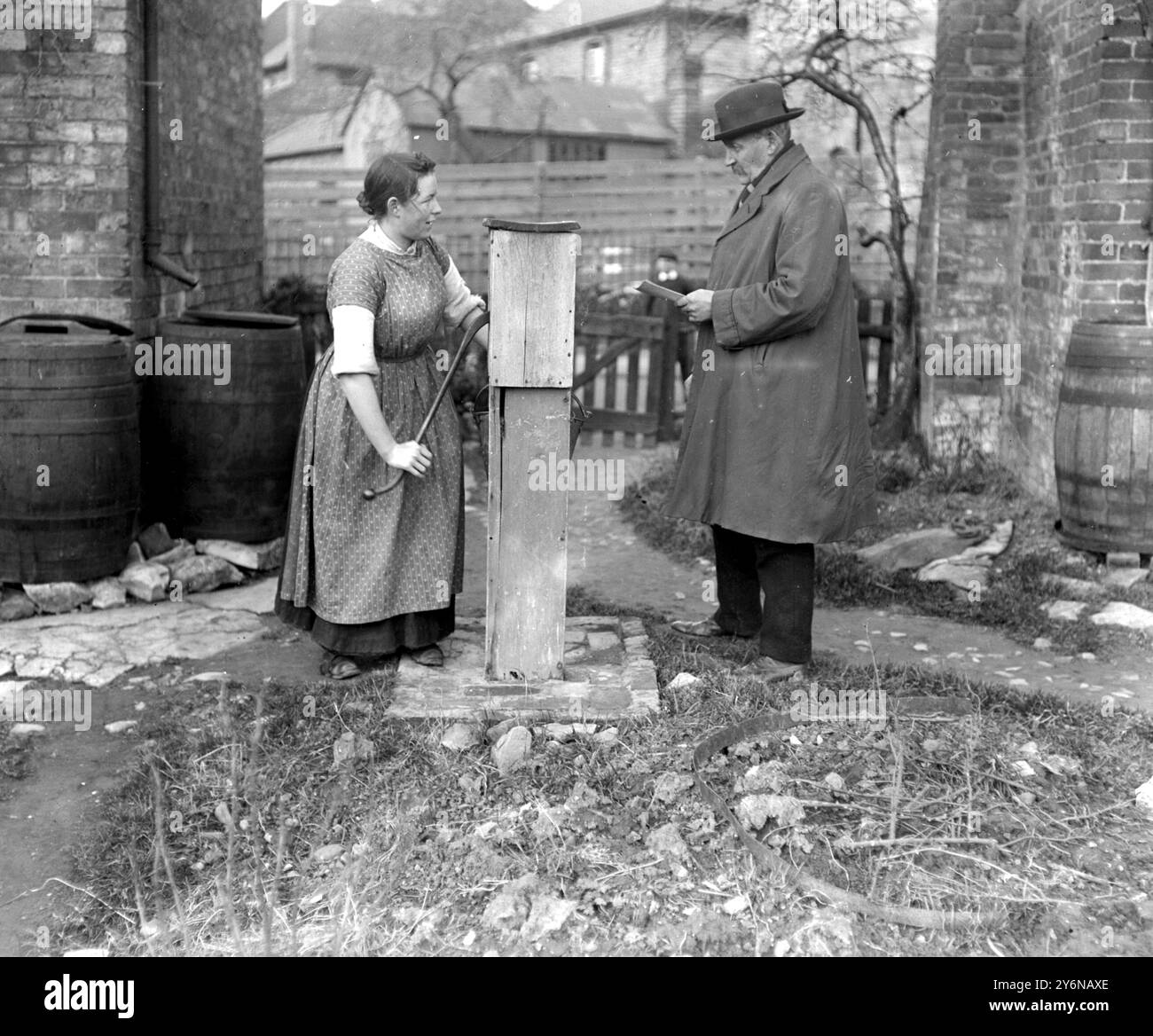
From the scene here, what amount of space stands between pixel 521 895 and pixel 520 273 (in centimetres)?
185

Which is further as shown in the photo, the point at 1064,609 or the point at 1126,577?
the point at 1126,577

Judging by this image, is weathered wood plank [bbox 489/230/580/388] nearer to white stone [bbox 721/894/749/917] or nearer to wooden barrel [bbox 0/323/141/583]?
white stone [bbox 721/894/749/917]

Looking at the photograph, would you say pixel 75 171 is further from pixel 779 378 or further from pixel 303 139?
pixel 303 139

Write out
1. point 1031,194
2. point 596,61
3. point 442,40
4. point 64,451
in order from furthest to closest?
point 596,61 → point 442,40 → point 1031,194 → point 64,451

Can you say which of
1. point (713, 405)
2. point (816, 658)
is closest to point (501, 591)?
point (713, 405)

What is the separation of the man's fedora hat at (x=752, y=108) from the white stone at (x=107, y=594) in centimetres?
313

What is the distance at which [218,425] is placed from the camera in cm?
614

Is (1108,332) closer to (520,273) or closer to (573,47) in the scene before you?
(520,273)

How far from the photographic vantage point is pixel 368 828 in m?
3.56

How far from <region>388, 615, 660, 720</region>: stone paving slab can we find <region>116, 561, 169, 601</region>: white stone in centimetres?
160

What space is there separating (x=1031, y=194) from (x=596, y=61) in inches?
1092

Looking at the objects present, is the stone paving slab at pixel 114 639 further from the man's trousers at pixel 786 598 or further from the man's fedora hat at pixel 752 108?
the man's fedora hat at pixel 752 108

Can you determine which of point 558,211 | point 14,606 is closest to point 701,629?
point 14,606

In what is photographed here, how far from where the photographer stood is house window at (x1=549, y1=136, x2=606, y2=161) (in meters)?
29.6
